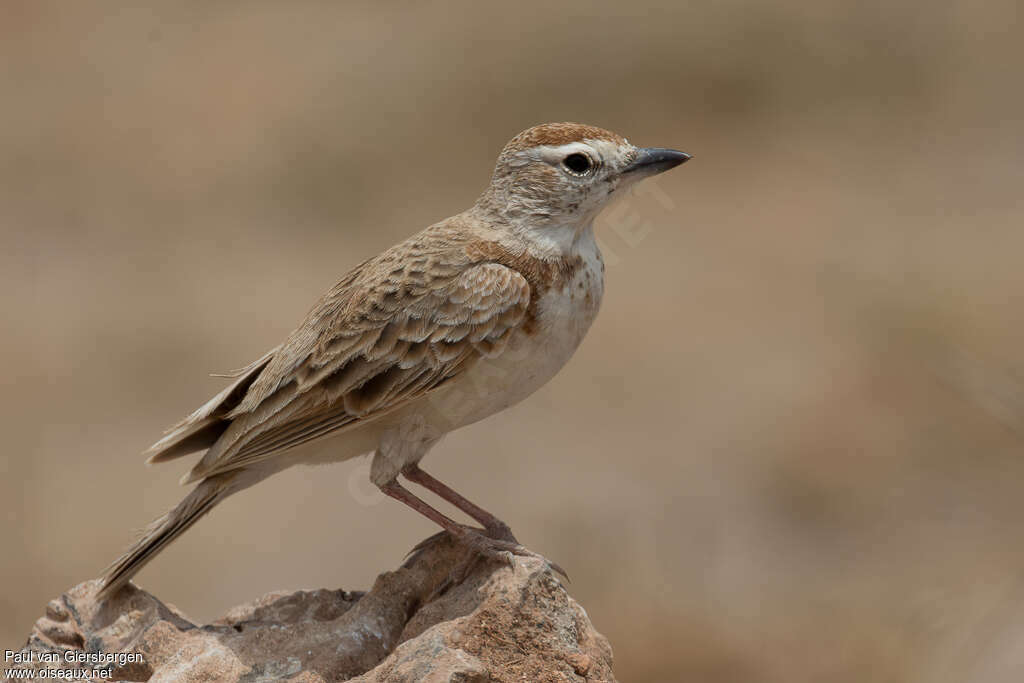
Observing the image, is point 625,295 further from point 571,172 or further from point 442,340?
point 442,340

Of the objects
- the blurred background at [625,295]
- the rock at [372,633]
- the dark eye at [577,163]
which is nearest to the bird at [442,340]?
the dark eye at [577,163]

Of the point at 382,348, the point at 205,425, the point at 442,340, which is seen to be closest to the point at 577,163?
the point at 442,340

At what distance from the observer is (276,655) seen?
19.7ft

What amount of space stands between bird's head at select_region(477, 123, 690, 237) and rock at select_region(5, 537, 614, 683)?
1735 mm

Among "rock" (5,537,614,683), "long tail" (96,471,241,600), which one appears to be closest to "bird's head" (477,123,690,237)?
"rock" (5,537,614,683)

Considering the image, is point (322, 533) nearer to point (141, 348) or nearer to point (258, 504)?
point (258, 504)

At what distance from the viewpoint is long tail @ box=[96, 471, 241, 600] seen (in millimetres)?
6375

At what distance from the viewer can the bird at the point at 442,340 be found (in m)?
6.18

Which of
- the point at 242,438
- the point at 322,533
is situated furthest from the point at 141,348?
the point at 242,438

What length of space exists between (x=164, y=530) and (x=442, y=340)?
5.65 ft

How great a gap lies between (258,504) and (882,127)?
37.5ft

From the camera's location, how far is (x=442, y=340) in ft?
20.2

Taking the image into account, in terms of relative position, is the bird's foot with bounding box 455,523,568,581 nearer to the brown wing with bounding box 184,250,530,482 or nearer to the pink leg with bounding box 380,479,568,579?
the pink leg with bounding box 380,479,568,579

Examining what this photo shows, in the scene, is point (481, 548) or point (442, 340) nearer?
point (481, 548)
